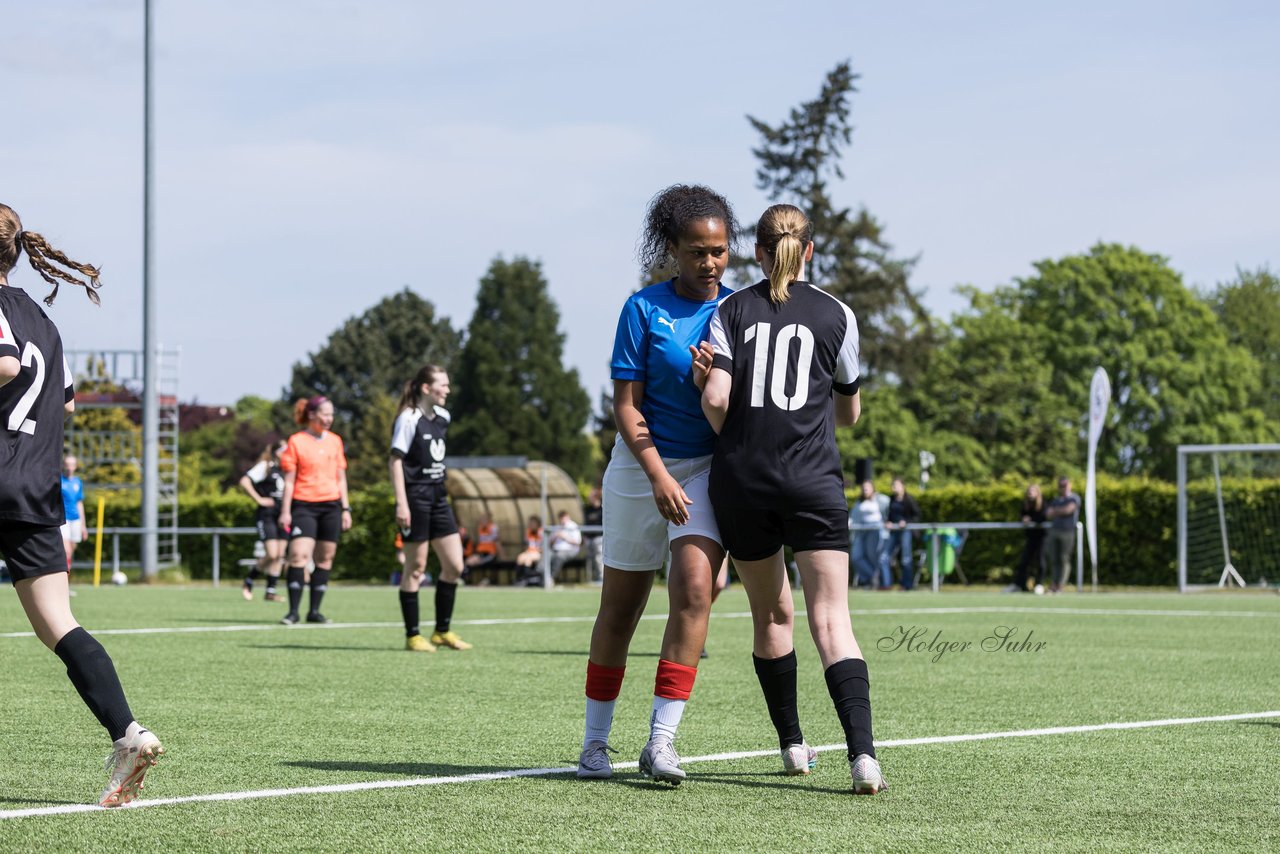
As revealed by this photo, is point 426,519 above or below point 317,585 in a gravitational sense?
above

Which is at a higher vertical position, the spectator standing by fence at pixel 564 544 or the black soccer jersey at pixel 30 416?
the black soccer jersey at pixel 30 416

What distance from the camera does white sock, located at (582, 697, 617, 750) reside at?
5.39 metres

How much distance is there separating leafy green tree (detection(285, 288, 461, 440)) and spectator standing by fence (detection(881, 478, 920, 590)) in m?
52.3

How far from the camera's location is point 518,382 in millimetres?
77000

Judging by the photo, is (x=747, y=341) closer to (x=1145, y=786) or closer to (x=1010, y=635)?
(x=1145, y=786)

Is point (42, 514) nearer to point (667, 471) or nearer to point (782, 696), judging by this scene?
point (667, 471)

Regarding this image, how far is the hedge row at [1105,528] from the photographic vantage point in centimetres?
2881

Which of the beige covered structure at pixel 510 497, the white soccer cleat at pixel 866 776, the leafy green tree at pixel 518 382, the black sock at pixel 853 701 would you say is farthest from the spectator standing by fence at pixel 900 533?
the leafy green tree at pixel 518 382

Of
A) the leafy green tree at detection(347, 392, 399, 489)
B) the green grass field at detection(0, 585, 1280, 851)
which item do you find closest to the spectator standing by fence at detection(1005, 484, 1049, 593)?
the green grass field at detection(0, 585, 1280, 851)

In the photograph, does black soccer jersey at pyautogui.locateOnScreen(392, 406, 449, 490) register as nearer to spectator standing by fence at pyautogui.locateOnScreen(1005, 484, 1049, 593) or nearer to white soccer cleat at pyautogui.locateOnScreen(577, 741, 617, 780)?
white soccer cleat at pyautogui.locateOnScreen(577, 741, 617, 780)

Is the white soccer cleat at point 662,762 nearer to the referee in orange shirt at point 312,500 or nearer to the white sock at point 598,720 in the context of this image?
the white sock at point 598,720

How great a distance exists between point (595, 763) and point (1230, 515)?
25412 millimetres

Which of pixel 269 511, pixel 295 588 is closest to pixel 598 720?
pixel 295 588

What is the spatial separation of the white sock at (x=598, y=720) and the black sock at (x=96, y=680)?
1.47 metres
